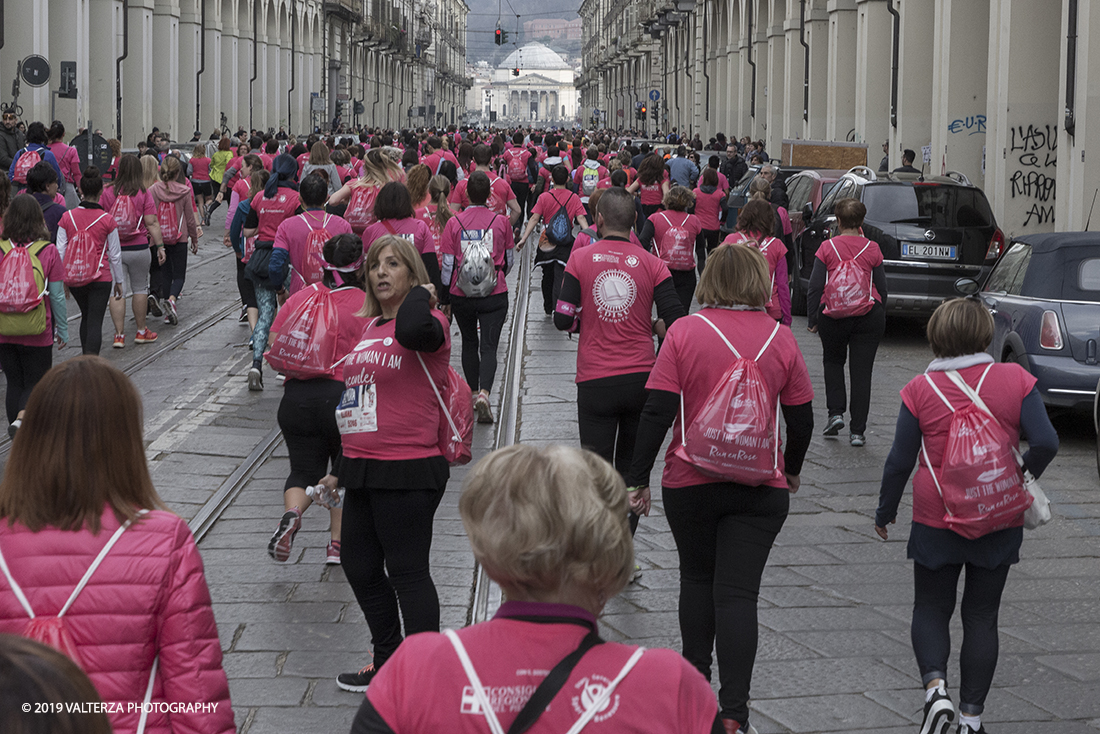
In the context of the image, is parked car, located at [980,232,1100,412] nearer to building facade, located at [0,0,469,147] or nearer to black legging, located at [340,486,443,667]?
black legging, located at [340,486,443,667]

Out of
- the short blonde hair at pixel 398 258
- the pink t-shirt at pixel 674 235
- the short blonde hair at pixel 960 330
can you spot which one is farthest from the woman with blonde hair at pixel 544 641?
the pink t-shirt at pixel 674 235

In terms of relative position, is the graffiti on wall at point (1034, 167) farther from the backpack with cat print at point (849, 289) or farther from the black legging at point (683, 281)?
the backpack with cat print at point (849, 289)

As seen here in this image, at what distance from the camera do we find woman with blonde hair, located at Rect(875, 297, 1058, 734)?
4430mm

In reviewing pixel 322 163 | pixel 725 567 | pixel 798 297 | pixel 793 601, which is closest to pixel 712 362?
pixel 725 567

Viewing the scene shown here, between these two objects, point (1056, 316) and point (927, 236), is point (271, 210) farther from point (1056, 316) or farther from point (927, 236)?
point (927, 236)

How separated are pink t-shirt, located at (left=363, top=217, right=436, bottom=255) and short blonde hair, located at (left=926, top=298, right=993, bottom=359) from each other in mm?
3950

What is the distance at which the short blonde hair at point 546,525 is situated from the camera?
2117mm

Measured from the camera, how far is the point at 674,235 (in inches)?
394

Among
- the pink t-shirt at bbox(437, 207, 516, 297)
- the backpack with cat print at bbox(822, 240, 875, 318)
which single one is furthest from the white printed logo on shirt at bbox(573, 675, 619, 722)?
the pink t-shirt at bbox(437, 207, 516, 297)

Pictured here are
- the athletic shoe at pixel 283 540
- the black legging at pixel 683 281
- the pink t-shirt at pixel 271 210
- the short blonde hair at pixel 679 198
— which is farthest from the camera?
the pink t-shirt at pixel 271 210

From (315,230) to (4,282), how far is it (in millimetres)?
Result: 1696

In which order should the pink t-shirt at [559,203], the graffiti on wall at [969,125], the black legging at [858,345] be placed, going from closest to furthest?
the black legging at [858,345] → the pink t-shirt at [559,203] → the graffiti on wall at [969,125]

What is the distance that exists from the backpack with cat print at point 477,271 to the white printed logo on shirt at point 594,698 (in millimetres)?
7286

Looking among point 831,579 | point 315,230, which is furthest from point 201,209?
point 831,579
